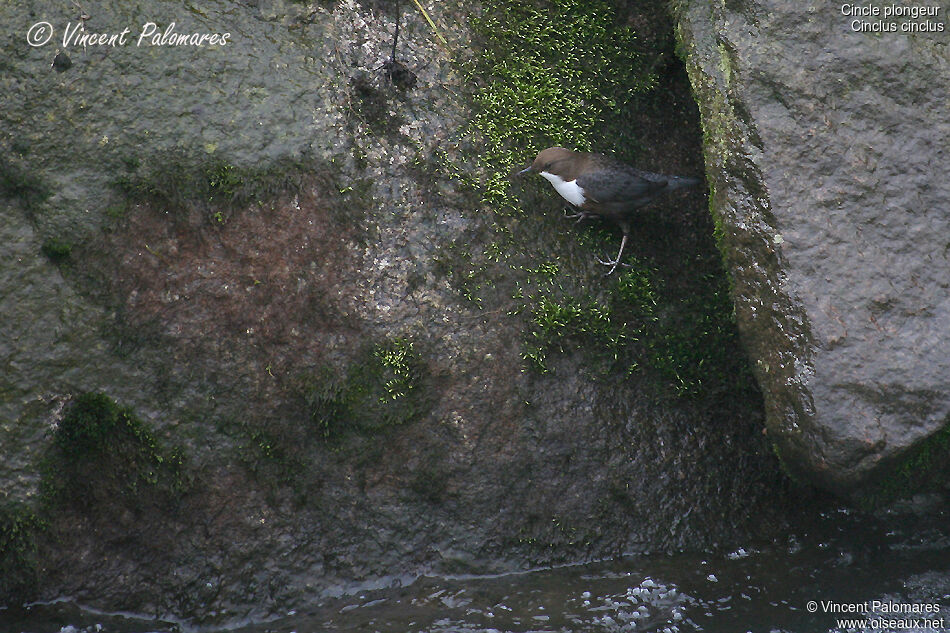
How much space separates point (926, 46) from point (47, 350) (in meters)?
4.17

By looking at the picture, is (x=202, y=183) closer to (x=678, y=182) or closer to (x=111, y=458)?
(x=111, y=458)

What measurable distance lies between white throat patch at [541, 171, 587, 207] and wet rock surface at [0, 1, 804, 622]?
19 centimetres

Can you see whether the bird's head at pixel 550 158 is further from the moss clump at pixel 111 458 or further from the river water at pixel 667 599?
the moss clump at pixel 111 458

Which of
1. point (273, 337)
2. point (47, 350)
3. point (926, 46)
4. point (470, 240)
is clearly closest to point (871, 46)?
point (926, 46)

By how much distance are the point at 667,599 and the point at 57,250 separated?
301cm

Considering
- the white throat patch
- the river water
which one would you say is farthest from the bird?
the river water

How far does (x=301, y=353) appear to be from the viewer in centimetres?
371

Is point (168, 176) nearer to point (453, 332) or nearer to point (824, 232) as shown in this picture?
point (453, 332)

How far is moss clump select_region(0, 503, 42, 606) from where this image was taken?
341cm

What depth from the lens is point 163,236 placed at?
12.1ft

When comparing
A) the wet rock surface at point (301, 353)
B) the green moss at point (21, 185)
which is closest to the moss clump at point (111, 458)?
the wet rock surface at point (301, 353)

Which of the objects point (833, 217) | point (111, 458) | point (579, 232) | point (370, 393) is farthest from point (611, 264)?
point (111, 458)

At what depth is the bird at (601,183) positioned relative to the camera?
3971 mm

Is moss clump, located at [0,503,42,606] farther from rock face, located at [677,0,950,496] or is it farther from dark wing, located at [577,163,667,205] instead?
rock face, located at [677,0,950,496]
